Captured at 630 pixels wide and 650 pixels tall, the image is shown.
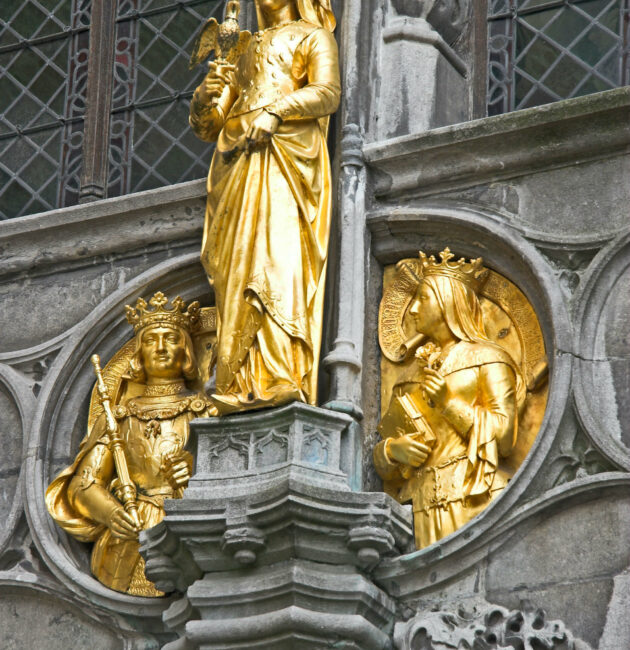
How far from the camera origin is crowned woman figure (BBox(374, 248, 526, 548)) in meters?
7.54

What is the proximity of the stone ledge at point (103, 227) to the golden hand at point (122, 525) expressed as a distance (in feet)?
4.60

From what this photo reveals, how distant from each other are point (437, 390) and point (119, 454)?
149 centimetres

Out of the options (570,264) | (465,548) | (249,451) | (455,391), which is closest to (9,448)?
(249,451)

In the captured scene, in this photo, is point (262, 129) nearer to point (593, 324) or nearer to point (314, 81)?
point (314, 81)

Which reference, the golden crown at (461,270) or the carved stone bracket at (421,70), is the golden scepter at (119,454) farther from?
the carved stone bracket at (421,70)

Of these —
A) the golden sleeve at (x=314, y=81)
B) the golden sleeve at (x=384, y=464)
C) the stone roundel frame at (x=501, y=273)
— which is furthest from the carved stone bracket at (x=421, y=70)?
the golden sleeve at (x=384, y=464)

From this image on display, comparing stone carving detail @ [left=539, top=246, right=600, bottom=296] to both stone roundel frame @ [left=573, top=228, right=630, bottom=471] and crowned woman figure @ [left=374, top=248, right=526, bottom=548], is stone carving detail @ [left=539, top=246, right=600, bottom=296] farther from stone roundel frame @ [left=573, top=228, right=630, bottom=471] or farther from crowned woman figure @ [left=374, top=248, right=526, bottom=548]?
crowned woman figure @ [left=374, top=248, right=526, bottom=548]

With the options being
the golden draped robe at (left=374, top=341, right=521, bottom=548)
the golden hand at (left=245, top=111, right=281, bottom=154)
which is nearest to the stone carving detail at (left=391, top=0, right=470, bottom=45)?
the golden hand at (left=245, top=111, right=281, bottom=154)

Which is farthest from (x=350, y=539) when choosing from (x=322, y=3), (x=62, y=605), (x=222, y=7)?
(x=222, y=7)

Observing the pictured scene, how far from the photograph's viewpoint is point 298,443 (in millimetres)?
7461

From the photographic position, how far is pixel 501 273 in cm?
801

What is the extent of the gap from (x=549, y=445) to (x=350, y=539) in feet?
2.92

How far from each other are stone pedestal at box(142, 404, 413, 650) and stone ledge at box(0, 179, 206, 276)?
1.46 metres

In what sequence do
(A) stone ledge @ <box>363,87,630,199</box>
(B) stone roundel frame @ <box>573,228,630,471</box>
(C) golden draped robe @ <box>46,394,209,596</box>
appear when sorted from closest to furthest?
(B) stone roundel frame @ <box>573,228,630,471</box>
(A) stone ledge @ <box>363,87,630,199</box>
(C) golden draped robe @ <box>46,394,209,596</box>
